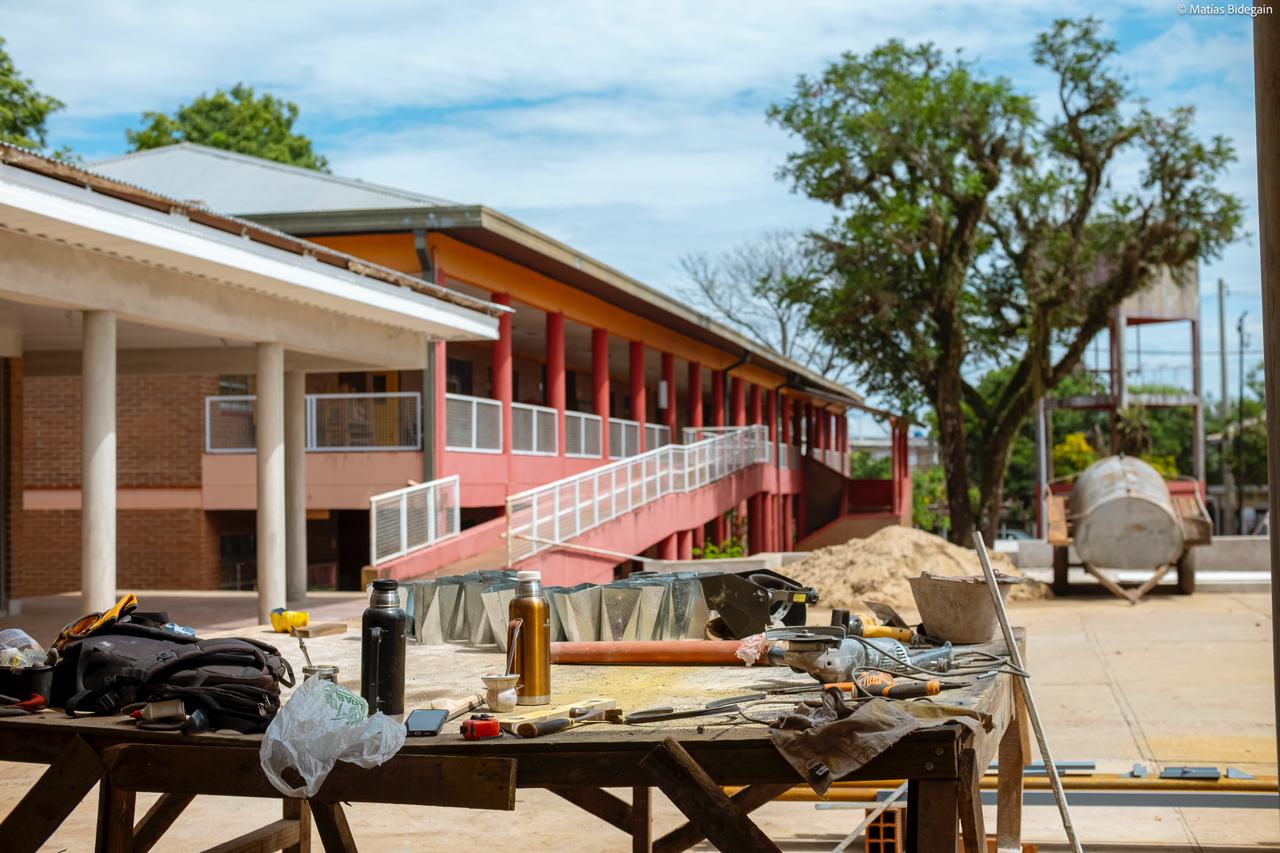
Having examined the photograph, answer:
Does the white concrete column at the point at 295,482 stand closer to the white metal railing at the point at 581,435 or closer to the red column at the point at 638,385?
the white metal railing at the point at 581,435

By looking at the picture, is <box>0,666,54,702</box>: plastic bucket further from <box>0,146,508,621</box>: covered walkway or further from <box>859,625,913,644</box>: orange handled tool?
<box>0,146,508,621</box>: covered walkway

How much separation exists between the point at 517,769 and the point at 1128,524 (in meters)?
21.5

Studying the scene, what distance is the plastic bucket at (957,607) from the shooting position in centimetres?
541

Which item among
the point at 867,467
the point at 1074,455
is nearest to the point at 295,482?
the point at 1074,455

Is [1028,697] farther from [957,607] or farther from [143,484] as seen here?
[143,484]

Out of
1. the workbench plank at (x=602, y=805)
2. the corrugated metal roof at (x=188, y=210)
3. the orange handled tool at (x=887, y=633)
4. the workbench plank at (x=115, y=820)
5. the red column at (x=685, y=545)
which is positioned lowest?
the red column at (x=685, y=545)

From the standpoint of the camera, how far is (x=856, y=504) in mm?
49531

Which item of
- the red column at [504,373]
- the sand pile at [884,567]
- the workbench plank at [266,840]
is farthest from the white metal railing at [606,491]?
the workbench plank at [266,840]

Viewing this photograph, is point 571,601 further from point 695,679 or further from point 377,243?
point 377,243

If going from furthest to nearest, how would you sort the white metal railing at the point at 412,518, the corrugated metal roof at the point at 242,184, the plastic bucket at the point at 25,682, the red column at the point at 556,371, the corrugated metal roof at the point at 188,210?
1. the red column at the point at 556,371
2. the corrugated metal roof at the point at 242,184
3. the white metal railing at the point at 412,518
4. the corrugated metal roof at the point at 188,210
5. the plastic bucket at the point at 25,682

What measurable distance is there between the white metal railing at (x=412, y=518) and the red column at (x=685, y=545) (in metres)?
10.8

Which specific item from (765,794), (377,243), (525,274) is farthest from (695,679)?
(525,274)

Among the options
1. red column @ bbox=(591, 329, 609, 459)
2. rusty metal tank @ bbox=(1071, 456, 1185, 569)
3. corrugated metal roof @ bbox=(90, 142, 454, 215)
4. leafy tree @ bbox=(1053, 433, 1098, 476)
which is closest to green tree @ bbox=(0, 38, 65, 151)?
corrugated metal roof @ bbox=(90, 142, 454, 215)

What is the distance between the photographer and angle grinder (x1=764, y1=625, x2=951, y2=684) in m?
4.39
